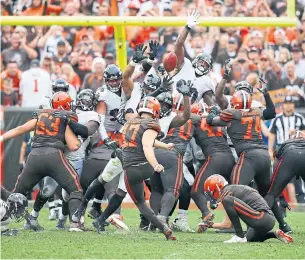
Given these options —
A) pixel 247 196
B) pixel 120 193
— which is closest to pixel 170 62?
pixel 120 193

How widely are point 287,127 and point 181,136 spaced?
3872mm

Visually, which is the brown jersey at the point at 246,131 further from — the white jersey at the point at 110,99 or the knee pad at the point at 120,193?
the white jersey at the point at 110,99

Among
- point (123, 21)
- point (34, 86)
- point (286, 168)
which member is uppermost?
point (123, 21)

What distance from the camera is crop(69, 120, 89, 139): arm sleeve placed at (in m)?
10.6

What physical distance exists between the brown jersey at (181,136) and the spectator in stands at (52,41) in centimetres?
553

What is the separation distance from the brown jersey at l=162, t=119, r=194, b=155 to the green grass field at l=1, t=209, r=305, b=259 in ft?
3.16

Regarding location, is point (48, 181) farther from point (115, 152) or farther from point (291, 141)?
point (291, 141)

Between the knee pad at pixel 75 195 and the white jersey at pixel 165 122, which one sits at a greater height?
the white jersey at pixel 165 122

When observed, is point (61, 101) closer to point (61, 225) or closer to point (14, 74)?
point (61, 225)

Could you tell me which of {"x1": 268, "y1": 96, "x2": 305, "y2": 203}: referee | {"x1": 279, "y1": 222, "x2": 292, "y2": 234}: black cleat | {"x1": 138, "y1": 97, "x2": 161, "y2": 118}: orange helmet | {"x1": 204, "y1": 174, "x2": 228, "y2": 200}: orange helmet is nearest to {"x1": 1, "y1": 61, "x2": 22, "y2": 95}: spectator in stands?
{"x1": 268, "y1": 96, "x2": 305, "y2": 203}: referee

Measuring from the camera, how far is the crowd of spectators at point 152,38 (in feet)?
50.3

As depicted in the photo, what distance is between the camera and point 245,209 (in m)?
9.39

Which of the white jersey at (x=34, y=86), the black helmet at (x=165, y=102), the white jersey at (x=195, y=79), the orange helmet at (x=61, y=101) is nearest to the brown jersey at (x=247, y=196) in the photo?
the black helmet at (x=165, y=102)

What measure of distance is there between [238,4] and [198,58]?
167 inches
